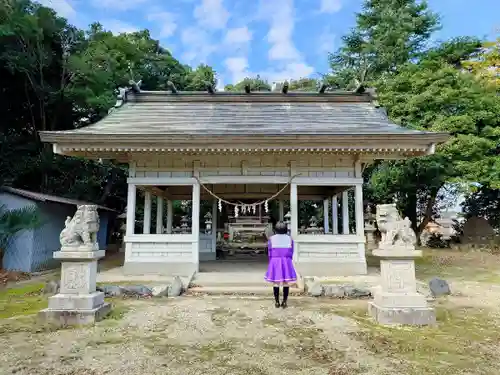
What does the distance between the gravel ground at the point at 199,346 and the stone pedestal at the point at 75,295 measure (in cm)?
31

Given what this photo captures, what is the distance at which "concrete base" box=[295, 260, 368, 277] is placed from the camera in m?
9.28

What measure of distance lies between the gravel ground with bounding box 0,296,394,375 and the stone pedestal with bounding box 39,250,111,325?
1.02ft

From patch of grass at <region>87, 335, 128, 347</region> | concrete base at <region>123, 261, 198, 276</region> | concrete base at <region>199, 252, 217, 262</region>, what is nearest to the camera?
patch of grass at <region>87, 335, 128, 347</region>

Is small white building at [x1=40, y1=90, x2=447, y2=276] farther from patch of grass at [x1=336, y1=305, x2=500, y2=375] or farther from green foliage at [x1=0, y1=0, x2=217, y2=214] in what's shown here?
green foliage at [x1=0, y1=0, x2=217, y2=214]

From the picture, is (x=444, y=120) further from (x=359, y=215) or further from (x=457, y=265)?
(x=359, y=215)

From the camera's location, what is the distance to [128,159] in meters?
9.84

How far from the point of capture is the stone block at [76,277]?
5340mm

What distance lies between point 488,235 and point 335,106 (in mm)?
13280

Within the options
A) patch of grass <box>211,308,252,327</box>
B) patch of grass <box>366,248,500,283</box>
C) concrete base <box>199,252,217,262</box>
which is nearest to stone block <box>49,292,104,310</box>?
patch of grass <box>211,308,252,327</box>

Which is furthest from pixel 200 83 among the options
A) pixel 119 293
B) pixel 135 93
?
pixel 119 293

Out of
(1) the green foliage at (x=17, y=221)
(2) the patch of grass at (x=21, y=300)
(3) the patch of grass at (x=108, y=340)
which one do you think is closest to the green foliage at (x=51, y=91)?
(1) the green foliage at (x=17, y=221)

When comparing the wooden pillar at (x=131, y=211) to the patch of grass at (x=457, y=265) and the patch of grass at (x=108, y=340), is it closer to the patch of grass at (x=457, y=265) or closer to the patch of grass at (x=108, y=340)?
the patch of grass at (x=108, y=340)

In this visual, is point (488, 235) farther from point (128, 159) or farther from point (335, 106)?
point (128, 159)

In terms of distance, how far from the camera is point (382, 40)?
2180cm
